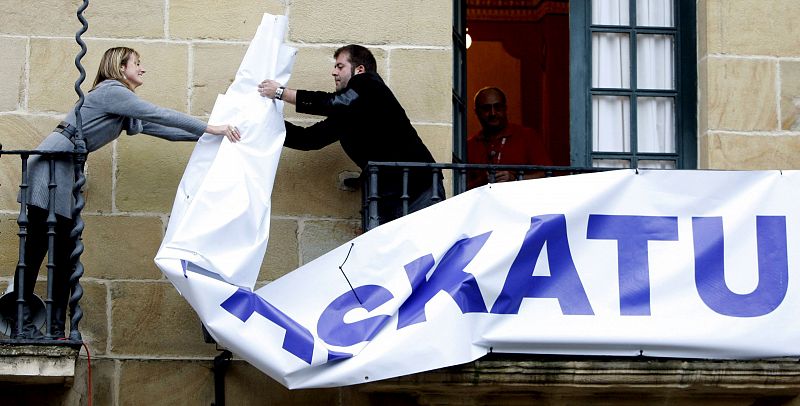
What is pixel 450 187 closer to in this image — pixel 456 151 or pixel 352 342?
pixel 456 151

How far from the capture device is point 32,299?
399 inches

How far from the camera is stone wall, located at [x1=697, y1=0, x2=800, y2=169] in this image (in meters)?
11.0

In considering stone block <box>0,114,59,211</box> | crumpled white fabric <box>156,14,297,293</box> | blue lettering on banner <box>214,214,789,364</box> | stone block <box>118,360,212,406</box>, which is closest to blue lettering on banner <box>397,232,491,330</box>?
blue lettering on banner <box>214,214,789,364</box>

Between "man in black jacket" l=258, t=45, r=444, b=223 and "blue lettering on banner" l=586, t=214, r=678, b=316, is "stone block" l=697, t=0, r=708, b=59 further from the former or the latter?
"man in black jacket" l=258, t=45, r=444, b=223

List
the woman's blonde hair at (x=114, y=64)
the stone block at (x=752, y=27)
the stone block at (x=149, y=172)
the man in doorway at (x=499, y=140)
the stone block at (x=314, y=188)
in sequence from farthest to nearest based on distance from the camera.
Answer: the man in doorway at (x=499, y=140) → the stone block at (x=752, y=27) → the stone block at (x=314, y=188) → the stone block at (x=149, y=172) → the woman's blonde hair at (x=114, y=64)

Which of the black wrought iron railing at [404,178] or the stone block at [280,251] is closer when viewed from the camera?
Answer: the black wrought iron railing at [404,178]

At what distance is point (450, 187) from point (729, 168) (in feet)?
5.07

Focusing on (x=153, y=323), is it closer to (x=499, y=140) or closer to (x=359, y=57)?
(x=359, y=57)

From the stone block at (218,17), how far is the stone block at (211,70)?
2.6 inches

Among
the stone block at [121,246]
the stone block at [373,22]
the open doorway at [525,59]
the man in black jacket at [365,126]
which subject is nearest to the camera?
the man in black jacket at [365,126]

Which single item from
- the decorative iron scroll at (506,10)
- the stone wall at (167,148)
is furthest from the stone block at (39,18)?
the decorative iron scroll at (506,10)

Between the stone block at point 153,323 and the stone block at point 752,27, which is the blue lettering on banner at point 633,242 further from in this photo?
the stone block at point 153,323

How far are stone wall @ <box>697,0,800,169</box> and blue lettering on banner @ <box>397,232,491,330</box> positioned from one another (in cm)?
180

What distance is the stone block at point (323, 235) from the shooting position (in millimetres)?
10758
